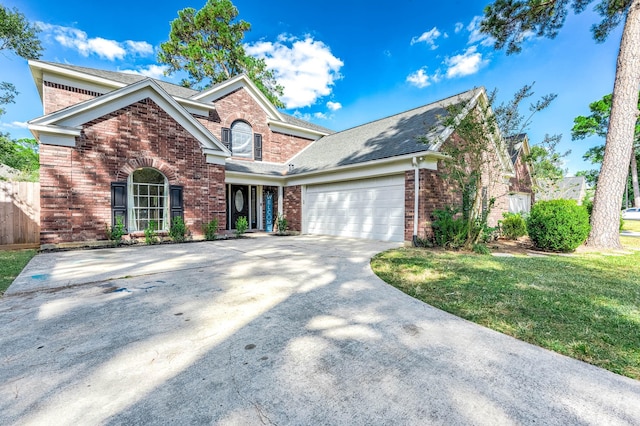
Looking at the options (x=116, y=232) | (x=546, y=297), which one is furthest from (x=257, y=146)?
(x=546, y=297)

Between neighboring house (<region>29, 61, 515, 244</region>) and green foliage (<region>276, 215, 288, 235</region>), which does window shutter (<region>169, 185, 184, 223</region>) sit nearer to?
neighboring house (<region>29, 61, 515, 244</region>)

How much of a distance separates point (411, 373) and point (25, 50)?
20513 millimetres

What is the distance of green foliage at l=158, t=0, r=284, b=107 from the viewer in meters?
21.2

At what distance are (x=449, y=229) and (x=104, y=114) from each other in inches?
430

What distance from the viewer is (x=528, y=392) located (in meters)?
1.85

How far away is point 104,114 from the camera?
8.22 meters

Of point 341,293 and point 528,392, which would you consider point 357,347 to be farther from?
point 341,293

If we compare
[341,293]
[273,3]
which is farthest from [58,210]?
[273,3]

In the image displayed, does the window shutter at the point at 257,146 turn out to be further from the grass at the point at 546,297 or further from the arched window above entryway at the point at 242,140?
the grass at the point at 546,297

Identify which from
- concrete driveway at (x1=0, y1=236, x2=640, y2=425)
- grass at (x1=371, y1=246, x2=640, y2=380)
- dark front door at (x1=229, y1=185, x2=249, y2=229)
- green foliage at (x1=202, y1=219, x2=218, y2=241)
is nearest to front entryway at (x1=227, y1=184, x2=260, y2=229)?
dark front door at (x1=229, y1=185, x2=249, y2=229)

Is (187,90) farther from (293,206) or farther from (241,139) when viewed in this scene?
(293,206)

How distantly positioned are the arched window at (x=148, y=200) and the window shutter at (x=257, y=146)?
5581 mm

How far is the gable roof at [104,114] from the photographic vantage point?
7.43 m

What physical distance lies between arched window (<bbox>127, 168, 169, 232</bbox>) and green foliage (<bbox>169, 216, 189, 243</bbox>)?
1.06ft
